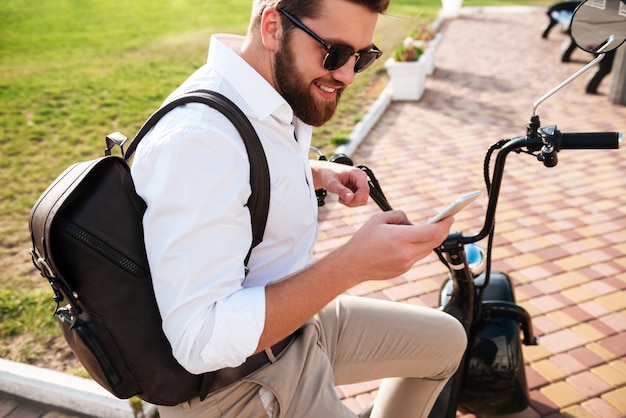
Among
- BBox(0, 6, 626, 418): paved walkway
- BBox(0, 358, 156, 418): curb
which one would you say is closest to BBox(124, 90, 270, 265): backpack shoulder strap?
BBox(0, 358, 156, 418): curb

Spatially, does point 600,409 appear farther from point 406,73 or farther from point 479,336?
point 406,73

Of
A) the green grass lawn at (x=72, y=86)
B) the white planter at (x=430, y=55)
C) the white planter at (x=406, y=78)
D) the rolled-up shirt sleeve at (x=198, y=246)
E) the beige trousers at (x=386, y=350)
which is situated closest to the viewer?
the rolled-up shirt sleeve at (x=198, y=246)

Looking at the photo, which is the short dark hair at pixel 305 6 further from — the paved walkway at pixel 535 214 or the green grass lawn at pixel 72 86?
the paved walkway at pixel 535 214

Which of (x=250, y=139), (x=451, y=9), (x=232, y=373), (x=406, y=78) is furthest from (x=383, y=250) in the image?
(x=451, y=9)

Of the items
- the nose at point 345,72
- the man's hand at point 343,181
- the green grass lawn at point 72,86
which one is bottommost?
the green grass lawn at point 72,86

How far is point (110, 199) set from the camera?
1.38 m

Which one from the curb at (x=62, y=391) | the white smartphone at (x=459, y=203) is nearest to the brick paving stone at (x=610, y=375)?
the white smartphone at (x=459, y=203)

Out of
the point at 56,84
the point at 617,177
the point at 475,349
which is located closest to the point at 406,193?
the point at 617,177

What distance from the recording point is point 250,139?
1479 millimetres

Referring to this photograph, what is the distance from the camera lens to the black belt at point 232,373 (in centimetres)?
156

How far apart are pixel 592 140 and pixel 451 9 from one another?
14723 millimetres

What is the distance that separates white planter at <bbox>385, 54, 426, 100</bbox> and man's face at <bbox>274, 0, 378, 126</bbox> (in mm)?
6291

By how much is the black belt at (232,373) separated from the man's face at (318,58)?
0.78m

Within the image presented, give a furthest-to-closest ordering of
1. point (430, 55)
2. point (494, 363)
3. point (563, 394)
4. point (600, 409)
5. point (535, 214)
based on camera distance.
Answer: point (430, 55), point (535, 214), point (563, 394), point (600, 409), point (494, 363)
